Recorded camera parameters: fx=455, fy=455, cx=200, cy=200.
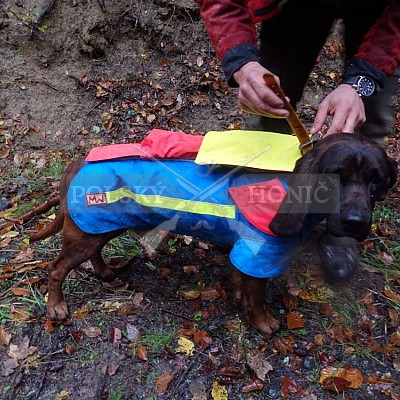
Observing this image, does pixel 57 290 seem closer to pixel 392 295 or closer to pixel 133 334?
pixel 133 334

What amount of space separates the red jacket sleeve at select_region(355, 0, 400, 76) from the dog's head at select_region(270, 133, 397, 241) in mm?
599

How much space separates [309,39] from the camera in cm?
299

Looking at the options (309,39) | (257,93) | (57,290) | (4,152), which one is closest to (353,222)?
(257,93)

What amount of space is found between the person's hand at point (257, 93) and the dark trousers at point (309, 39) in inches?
30.1

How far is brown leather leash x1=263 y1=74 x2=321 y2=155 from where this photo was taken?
6.96 feet

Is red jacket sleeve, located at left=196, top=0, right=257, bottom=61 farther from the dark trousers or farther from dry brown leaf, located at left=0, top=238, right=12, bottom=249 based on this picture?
dry brown leaf, located at left=0, top=238, right=12, bottom=249

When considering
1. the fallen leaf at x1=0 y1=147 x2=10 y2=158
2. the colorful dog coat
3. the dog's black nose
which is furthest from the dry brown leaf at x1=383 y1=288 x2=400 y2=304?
the fallen leaf at x1=0 y1=147 x2=10 y2=158

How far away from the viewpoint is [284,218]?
229 cm

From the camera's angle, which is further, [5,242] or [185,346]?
[5,242]

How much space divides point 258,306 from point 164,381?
0.71 m

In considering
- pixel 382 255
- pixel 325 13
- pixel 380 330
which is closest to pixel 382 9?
pixel 325 13

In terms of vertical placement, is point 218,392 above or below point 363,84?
below

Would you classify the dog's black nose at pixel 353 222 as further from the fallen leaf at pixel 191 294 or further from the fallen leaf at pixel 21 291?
the fallen leaf at pixel 21 291

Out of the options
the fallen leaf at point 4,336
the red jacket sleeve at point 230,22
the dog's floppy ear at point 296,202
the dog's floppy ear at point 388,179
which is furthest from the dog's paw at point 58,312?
the dog's floppy ear at point 388,179
